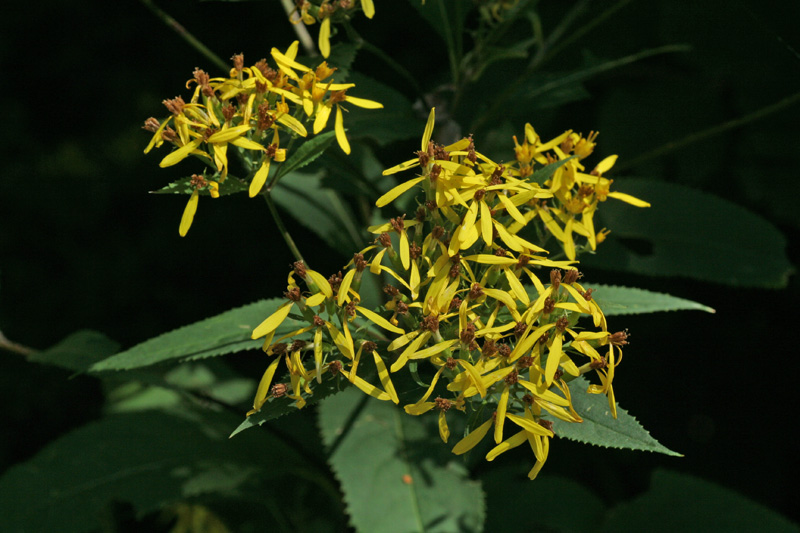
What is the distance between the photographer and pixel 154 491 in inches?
83.2

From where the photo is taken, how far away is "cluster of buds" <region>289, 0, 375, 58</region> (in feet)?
5.20

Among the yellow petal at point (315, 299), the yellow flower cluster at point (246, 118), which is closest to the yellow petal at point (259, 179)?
the yellow flower cluster at point (246, 118)

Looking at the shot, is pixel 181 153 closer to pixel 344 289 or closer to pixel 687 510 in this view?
pixel 344 289

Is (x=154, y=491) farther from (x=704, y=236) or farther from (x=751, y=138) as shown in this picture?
(x=751, y=138)

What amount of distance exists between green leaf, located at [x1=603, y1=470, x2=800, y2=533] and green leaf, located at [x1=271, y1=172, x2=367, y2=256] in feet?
4.34

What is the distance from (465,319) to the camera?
1304mm

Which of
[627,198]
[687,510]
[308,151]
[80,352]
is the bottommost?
[687,510]

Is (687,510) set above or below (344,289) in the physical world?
below

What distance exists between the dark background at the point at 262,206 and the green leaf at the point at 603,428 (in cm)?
111

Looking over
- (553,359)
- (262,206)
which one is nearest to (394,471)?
(553,359)

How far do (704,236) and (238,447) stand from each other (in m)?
1.61

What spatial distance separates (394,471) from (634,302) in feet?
2.37

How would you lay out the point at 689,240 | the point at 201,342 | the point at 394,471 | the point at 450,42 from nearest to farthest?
the point at 201,342 < the point at 394,471 < the point at 450,42 < the point at 689,240

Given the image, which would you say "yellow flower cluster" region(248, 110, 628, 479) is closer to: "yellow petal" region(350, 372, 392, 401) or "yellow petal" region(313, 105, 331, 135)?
"yellow petal" region(350, 372, 392, 401)
